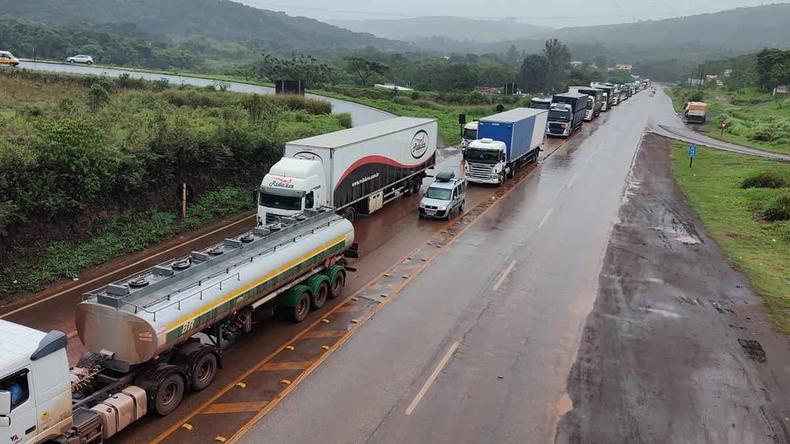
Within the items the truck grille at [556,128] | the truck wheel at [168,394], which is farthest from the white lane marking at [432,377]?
the truck grille at [556,128]

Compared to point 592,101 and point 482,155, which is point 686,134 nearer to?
point 592,101

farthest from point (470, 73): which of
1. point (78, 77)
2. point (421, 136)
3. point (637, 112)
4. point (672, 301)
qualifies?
point (672, 301)

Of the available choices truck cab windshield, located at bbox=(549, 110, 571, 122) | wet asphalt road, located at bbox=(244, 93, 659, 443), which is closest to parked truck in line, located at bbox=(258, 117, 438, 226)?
wet asphalt road, located at bbox=(244, 93, 659, 443)

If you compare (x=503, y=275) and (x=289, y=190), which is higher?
(x=289, y=190)

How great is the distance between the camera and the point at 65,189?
2117 cm

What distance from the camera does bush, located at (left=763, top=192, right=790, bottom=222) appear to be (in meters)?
29.8

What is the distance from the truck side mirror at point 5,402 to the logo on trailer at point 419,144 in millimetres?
24702

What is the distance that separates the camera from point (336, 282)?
18906 mm

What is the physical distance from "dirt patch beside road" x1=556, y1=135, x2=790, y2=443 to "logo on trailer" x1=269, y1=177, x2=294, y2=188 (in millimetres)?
11695

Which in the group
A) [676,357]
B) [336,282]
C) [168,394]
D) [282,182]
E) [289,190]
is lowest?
[676,357]

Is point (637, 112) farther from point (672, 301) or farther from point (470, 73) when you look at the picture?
point (672, 301)

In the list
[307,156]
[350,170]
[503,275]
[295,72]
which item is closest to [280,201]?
[307,156]

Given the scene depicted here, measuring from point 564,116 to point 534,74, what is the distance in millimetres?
100243

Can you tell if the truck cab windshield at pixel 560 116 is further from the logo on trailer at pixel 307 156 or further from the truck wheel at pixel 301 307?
the truck wheel at pixel 301 307
